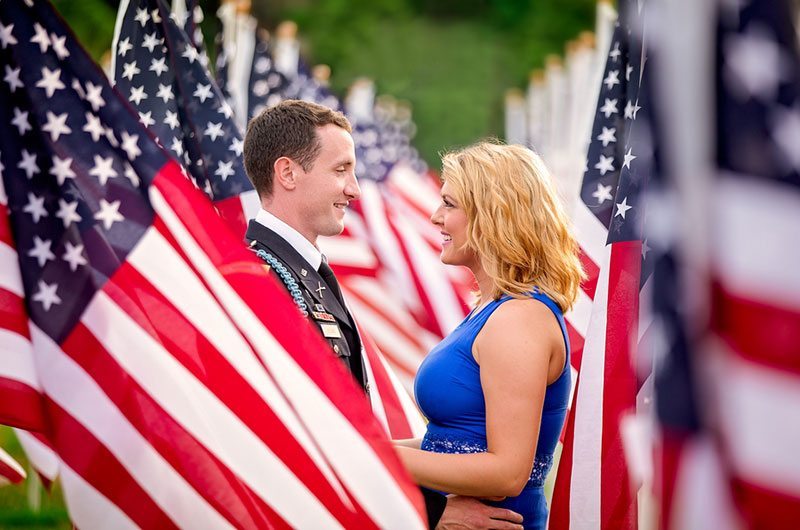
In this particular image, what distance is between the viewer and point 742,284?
2.31 meters

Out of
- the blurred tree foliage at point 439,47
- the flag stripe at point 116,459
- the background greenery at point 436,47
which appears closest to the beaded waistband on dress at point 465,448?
the flag stripe at point 116,459

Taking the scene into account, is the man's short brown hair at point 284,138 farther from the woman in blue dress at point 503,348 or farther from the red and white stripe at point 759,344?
the red and white stripe at point 759,344

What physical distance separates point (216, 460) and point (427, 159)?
50250 millimetres

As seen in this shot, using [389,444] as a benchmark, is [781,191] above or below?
above

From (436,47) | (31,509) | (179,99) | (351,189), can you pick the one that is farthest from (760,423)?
(436,47)

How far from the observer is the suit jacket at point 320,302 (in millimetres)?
4391

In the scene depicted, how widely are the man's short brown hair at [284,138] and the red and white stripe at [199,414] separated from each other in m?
1.09

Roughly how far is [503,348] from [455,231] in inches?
25.1

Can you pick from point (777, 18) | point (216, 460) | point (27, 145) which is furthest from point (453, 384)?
point (777, 18)

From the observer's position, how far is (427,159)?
5344 centimetres

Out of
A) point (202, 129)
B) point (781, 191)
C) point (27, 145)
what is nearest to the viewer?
point (781, 191)

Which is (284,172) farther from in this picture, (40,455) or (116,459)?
(116,459)

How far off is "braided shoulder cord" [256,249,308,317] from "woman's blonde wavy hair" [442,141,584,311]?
0.67 meters

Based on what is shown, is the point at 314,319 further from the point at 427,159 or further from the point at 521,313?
the point at 427,159
